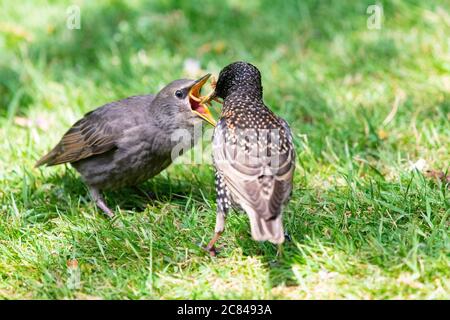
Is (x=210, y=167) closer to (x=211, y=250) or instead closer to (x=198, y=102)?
(x=198, y=102)

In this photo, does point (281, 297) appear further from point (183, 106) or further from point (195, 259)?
point (183, 106)

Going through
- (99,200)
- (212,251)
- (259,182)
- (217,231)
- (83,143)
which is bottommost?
(212,251)

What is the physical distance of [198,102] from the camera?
5.61 meters

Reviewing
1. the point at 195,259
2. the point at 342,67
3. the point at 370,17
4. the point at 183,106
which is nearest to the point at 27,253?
the point at 195,259

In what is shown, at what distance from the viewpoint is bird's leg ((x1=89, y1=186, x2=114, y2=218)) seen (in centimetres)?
538

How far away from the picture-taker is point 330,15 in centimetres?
826

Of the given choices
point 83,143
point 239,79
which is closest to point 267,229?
point 239,79

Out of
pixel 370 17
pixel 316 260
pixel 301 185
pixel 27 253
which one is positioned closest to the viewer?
pixel 316 260

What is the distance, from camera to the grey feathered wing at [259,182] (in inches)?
158

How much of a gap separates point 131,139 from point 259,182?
1.57 metres

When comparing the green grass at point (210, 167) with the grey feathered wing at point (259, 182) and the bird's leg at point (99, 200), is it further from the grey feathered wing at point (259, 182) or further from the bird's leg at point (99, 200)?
Answer: the grey feathered wing at point (259, 182)

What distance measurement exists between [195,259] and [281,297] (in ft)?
2.10

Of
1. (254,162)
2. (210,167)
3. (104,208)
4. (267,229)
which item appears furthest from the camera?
(210,167)


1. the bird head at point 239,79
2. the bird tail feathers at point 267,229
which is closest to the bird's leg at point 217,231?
the bird tail feathers at point 267,229
